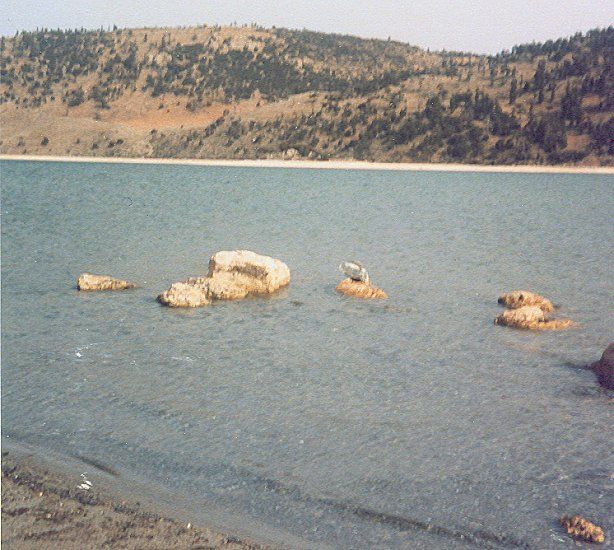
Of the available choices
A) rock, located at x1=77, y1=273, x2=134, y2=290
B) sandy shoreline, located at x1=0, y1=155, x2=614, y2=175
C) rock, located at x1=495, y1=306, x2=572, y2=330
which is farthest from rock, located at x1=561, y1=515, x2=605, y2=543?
sandy shoreline, located at x1=0, y1=155, x2=614, y2=175

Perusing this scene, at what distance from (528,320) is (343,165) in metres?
55.7

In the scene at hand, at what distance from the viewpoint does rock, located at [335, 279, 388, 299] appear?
1430 centimetres

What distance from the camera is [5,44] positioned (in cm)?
10806

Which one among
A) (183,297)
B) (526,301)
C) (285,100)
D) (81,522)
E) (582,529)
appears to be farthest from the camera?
(285,100)

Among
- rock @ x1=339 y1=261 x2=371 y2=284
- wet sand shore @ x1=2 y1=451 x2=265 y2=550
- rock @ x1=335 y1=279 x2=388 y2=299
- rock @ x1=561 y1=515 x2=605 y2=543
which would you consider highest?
rock @ x1=561 y1=515 x2=605 y2=543

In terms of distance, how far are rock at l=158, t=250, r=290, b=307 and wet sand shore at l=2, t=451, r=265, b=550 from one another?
275 inches

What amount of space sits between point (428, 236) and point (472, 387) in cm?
1446

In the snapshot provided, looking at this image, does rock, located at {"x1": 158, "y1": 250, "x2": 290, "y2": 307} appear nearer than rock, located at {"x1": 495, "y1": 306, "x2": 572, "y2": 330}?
No

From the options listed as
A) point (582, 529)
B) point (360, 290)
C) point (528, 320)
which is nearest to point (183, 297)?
point (360, 290)

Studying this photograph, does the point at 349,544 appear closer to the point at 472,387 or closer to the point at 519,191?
the point at 472,387

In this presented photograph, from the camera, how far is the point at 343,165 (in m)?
67.1

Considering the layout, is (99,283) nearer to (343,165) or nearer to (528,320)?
(528,320)

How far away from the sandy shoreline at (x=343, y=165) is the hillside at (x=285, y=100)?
123 cm

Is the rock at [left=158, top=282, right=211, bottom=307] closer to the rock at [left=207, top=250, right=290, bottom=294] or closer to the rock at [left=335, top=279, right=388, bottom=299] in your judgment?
the rock at [left=207, top=250, right=290, bottom=294]
